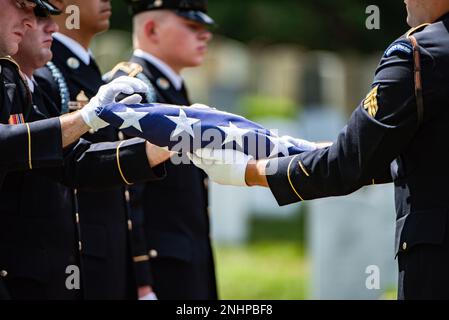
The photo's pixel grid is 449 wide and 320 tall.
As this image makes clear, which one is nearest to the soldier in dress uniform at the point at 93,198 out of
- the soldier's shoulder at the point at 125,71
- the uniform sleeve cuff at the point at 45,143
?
the soldier's shoulder at the point at 125,71

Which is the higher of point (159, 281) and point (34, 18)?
point (34, 18)

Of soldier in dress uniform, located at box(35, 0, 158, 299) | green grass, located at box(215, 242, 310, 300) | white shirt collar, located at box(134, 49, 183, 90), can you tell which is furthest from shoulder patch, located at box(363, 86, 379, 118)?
green grass, located at box(215, 242, 310, 300)

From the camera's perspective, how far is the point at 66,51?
5.50 meters

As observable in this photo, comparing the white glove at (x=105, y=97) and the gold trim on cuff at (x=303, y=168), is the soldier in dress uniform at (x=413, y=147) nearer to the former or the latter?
the gold trim on cuff at (x=303, y=168)

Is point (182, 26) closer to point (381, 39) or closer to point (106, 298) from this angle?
point (106, 298)

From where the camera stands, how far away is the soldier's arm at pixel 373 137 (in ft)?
13.1

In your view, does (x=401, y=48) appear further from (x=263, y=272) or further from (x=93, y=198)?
(x=263, y=272)

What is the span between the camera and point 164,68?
621 centimetres

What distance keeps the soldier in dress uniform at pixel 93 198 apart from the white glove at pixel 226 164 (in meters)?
0.95

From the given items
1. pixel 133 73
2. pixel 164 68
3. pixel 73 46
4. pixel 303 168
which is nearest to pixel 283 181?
pixel 303 168

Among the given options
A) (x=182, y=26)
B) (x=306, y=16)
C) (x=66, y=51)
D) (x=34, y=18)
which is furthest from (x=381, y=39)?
(x=34, y=18)

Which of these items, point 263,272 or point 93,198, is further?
point 263,272

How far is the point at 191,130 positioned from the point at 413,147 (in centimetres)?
94

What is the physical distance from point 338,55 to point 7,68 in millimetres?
9275
